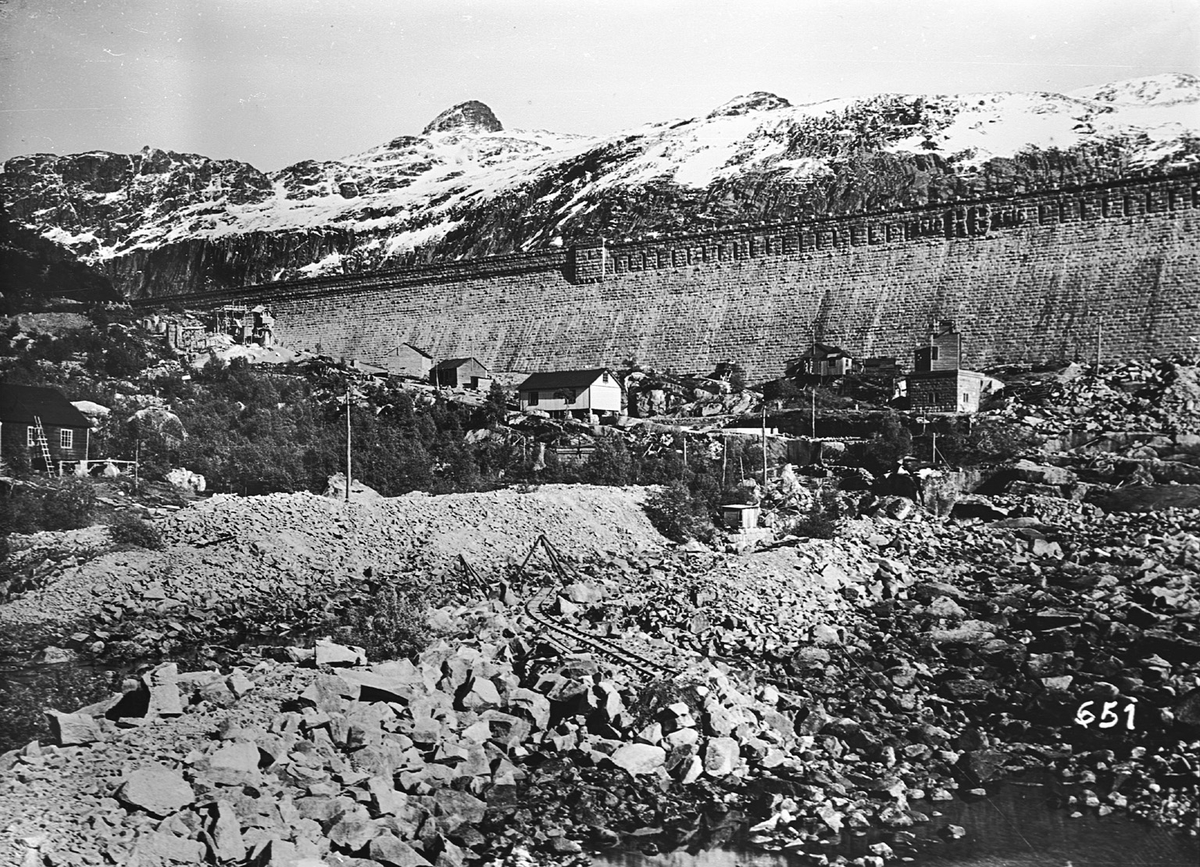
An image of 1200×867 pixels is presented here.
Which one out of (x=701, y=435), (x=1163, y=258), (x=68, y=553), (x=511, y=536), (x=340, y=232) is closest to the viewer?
(x=68, y=553)

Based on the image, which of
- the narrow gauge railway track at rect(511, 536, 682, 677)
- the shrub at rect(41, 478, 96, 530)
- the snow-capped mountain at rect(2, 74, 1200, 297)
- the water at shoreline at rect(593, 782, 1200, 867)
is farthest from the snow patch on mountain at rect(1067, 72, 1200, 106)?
the shrub at rect(41, 478, 96, 530)

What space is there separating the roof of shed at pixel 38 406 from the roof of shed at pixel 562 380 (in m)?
3.28

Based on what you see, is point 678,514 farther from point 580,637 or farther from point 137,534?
point 137,534

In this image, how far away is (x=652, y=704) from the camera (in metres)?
4.62

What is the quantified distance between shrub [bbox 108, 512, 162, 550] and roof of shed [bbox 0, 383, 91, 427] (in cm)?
83

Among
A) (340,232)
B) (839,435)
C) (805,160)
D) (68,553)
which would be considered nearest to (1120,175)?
(805,160)

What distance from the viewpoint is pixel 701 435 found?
6.71 meters

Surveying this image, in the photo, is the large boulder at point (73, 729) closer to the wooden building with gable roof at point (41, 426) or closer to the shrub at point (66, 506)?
the shrub at point (66, 506)

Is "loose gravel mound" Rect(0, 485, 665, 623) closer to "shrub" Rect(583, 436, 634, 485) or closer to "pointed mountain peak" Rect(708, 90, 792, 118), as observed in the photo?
"shrub" Rect(583, 436, 634, 485)

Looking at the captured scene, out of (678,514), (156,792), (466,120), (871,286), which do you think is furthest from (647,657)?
(871,286)

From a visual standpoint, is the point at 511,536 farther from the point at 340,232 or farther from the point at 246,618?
the point at 340,232

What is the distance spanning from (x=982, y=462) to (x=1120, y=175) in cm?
434

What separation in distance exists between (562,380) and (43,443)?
3.70 meters

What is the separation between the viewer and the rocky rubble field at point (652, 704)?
395cm
